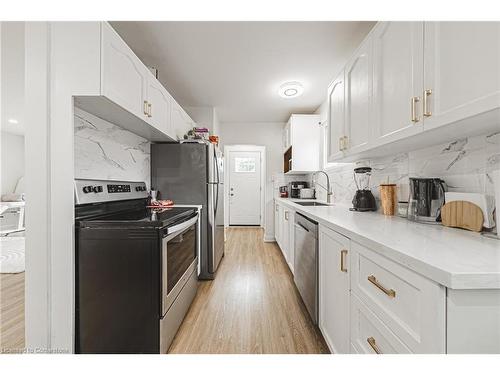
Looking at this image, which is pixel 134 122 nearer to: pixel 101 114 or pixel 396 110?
pixel 101 114

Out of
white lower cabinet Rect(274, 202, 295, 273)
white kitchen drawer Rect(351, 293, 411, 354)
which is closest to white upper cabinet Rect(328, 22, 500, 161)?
white kitchen drawer Rect(351, 293, 411, 354)

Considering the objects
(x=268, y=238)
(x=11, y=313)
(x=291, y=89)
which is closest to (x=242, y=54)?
(x=291, y=89)

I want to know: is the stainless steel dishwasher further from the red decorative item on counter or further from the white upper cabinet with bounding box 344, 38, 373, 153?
the red decorative item on counter

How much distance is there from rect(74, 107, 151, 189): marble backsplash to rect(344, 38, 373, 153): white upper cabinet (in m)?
1.96

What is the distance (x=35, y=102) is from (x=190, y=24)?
1231mm

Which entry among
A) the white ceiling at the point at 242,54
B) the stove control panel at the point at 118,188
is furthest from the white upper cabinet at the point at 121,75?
the stove control panel at the point at 118,188

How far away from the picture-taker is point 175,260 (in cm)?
158

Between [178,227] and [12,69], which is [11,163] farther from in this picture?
[178,227]

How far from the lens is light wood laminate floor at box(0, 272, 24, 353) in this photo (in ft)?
4.88

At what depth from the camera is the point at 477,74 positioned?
2.56 ft

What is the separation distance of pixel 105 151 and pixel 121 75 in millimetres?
658

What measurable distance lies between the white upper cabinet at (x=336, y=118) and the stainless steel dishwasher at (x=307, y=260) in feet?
2.27

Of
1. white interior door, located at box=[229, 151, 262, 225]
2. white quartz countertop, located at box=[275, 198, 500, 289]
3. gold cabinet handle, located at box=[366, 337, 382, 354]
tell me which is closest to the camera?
white quartz countertop, located at box=[275, 198, 500, 289]
